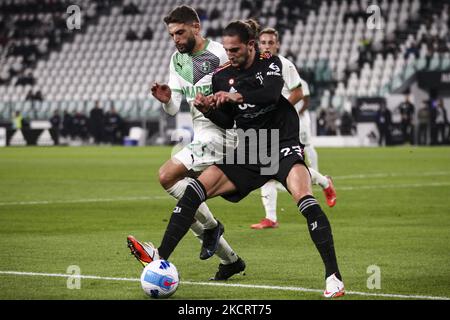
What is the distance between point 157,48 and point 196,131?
4288cm

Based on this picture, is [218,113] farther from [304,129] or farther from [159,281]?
[304,129]

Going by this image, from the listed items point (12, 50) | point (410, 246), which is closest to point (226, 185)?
point (410, 246)

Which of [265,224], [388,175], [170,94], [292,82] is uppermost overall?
[170,94]

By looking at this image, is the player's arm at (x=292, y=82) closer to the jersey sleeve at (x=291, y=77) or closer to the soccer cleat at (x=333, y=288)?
the jersey sleeve at (x=291, y=77)

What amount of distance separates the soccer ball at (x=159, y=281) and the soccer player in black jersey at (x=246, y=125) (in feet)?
1.11

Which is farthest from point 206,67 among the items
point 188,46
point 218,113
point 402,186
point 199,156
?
point 402,186

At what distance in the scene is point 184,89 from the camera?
8.98 meters

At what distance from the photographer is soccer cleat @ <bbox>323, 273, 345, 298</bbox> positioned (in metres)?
6.86

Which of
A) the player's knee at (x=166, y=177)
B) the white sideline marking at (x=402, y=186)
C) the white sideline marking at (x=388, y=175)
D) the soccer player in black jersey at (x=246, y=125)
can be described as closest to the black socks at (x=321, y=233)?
the soccer player in black jersey at (x=246, y=125)

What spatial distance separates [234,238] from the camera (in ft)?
36.8

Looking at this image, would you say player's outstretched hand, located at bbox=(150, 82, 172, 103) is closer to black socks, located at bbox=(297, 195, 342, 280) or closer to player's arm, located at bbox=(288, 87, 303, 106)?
black socks, located at bbox=(297, 195, 342, 280)

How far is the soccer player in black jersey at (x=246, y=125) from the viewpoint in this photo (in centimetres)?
741

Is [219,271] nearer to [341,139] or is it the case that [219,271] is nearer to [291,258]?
[291,258]

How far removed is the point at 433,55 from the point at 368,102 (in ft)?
14.2
